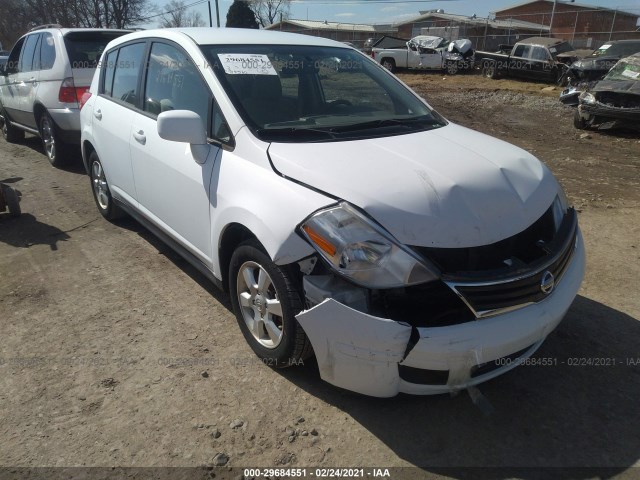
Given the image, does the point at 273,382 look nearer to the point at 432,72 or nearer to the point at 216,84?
the point at 216,84

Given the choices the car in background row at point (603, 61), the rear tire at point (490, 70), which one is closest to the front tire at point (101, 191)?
the car in background row at point (603, 61)

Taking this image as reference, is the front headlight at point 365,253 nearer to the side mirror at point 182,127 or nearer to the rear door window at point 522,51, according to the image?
the side mirror at point 182,127

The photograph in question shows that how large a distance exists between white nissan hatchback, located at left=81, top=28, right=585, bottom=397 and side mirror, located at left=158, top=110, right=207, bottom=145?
0.03 ft

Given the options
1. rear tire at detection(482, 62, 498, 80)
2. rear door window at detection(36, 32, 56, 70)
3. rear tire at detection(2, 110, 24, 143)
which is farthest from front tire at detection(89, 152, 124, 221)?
rear tire at detection(482, 62, 498, 80)

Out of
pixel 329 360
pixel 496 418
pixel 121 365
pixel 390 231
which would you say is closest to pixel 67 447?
pixel 121 365

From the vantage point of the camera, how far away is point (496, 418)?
244 cm

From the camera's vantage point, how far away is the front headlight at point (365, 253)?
212cm

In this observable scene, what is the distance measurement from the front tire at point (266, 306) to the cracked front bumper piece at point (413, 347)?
19 centimetres

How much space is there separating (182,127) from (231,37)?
1.01 meters

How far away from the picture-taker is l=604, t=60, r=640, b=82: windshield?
32.8 ft

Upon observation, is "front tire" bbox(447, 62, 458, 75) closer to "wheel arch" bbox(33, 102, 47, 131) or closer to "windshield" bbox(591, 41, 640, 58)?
"windshield" bbox(591, 41, 640, 58)

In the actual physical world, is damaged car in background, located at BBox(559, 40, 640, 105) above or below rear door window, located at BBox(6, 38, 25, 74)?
below

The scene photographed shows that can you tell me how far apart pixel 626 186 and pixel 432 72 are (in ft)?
68.5

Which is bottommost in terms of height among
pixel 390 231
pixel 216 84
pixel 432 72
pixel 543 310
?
pixel 432 72
